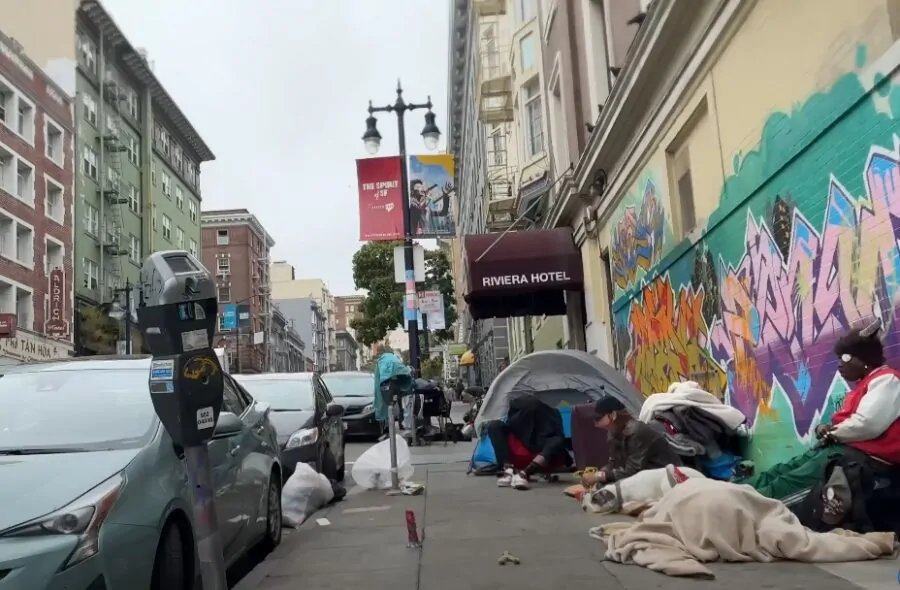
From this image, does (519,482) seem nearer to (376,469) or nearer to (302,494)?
(376,469)

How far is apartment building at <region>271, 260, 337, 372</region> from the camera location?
10738 centimetres

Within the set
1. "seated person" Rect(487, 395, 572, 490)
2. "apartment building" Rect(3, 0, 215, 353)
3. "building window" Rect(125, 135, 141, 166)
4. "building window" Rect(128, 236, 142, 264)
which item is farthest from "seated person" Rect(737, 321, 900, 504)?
"building window" Rect(125, 135, 141, 166)

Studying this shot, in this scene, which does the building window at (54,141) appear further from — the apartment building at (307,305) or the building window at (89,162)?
the apartment building at (307,305)

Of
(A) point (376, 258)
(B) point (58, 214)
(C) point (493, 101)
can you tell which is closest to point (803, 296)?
(C) point (493, 101)

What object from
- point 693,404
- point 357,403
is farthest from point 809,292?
point 357,403

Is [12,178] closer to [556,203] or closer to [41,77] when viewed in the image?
[41,77]

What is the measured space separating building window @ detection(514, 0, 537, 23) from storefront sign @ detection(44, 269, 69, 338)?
2380cm

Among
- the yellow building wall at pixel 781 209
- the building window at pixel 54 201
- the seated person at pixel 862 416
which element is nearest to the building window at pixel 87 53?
the building window at pixel 54 201

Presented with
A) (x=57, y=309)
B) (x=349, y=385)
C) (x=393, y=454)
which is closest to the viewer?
(x=393, y=454)

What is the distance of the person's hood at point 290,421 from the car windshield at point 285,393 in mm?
154

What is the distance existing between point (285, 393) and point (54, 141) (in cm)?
3246

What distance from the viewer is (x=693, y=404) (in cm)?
859

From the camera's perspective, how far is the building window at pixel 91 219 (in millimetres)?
41500

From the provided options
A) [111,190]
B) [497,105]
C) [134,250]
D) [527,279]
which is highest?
[111,190]
